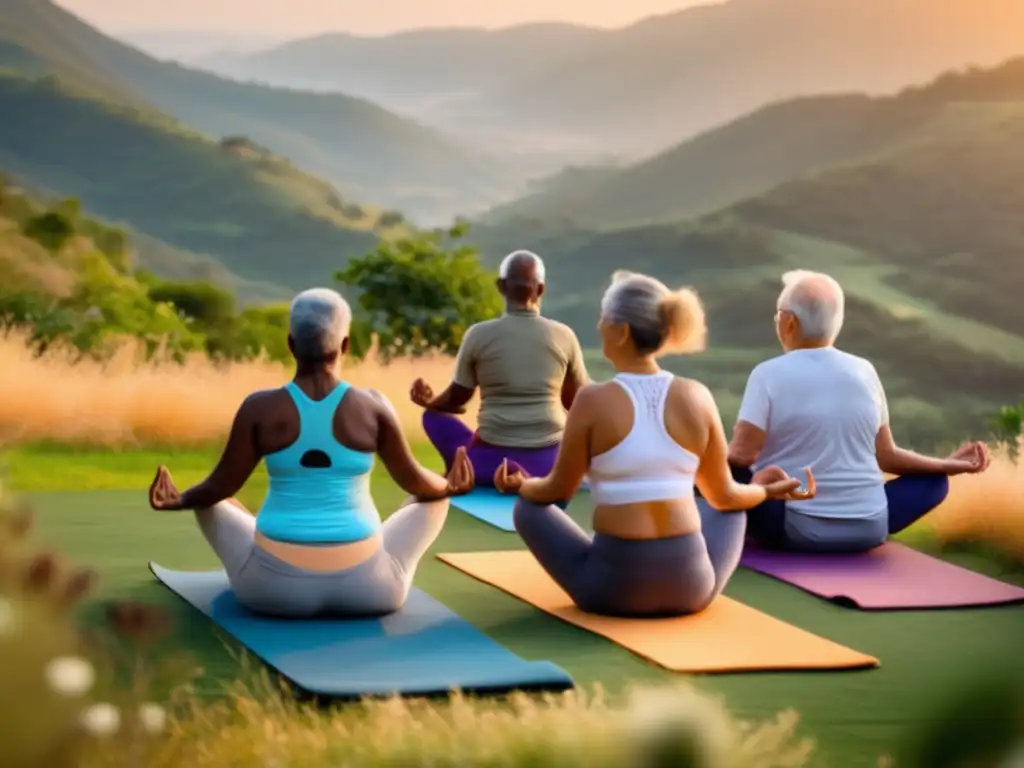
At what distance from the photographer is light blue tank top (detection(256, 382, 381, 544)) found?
17.5ft

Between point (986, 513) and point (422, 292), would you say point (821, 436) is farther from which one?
point (422, 292)

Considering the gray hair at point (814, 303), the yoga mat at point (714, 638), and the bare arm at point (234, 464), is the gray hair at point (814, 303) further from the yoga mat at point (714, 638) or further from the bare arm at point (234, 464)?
the bare arm at point (234, 464)

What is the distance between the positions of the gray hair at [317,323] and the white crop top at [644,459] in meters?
0.94

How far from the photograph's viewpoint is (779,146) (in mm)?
33375

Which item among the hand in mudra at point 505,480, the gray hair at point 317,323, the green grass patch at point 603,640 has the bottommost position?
the green grass patch at point 603,640

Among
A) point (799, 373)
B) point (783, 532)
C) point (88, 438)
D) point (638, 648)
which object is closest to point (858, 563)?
point (783, 532)

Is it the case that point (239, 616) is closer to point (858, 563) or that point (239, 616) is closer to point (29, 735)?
point (858, 563)

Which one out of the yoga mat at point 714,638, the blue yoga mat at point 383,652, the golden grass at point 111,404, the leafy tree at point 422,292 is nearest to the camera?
the blue yoga mat at point 383,652

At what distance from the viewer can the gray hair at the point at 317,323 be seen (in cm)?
529

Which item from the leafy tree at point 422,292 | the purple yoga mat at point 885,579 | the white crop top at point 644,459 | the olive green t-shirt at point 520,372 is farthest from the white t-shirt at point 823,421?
the leafy tree at point 422,292

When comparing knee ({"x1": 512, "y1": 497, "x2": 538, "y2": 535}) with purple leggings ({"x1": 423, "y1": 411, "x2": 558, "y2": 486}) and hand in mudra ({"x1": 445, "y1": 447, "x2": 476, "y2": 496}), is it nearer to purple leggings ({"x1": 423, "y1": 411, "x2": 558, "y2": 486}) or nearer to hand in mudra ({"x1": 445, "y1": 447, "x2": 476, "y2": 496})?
hand in mudra ({"x1": 445, "y1": 447, "x2": 476, "y2": 496})

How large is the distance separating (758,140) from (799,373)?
27.2 meters

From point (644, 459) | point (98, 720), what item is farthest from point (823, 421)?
point (98, 720)

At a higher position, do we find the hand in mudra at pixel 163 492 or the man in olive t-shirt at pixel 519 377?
the man in olive t-shirt at pixel 519 377
